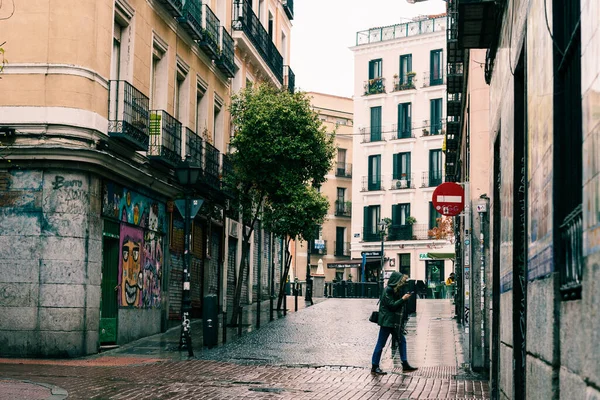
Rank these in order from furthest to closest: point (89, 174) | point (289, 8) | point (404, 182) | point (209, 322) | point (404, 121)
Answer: point (404, 121) < point (404, 182) < point (289, 8) < point (209, 322) < point (89, 174)

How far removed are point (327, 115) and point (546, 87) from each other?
57.0m

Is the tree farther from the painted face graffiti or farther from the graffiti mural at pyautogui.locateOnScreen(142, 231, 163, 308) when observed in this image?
the painted face graffiti

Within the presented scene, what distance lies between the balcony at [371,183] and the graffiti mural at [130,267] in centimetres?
3828

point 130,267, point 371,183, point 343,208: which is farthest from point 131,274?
point 343,208

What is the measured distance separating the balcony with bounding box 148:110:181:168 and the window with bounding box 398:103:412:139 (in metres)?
35.8

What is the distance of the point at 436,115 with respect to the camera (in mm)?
55688

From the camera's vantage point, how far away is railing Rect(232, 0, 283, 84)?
99.9 ft

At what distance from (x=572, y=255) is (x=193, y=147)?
787 inches

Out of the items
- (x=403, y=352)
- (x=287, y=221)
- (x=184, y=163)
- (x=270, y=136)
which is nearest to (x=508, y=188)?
(x=403, y=352)

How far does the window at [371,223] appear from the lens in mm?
58406

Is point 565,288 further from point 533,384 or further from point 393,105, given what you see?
point 393,105

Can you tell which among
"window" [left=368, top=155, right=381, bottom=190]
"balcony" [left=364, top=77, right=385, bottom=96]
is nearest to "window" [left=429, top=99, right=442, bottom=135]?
"balcony" [left=364, top=77, right=385, bottom=96]

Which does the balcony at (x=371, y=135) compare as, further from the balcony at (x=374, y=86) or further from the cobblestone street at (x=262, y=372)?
the cobblestone street at (x=262, y=372)

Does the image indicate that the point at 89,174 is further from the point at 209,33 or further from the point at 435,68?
the point at 435,68
